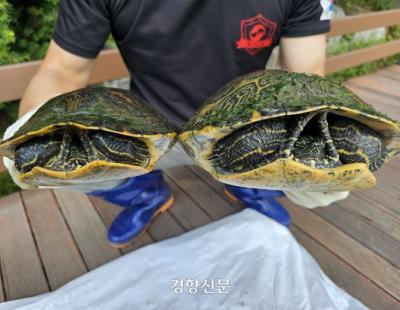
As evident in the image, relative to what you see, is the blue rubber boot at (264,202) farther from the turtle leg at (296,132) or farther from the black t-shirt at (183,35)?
the turtle leg at (296,132)

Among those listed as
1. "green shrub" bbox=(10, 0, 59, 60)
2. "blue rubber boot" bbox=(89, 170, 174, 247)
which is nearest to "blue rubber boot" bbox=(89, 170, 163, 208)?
"blue rubber boot" bbox=(89, 170, 174, 247)

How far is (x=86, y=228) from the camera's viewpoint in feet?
7.38

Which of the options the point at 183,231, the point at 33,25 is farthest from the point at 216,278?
the point at 33,25

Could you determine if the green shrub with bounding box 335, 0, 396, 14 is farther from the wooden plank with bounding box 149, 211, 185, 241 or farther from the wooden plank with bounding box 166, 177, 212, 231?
the wooden plank with bounding box 149, 211, 185, 241

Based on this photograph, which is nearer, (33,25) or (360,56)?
(33,25)

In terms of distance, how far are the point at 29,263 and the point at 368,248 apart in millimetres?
1957

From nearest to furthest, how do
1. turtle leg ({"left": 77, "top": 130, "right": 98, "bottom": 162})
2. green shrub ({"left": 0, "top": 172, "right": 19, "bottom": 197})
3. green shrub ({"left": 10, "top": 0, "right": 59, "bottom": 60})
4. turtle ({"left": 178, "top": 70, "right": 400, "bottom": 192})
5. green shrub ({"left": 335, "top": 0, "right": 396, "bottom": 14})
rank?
turtle ({"left": 178, "top": 70, "right": 400, "bottom": 192}), turtle leg ({"left": 77, "top": 130, "right": 98, "bottom": 162}), green shrub ({"left": 0, "top": 172, "right": 19, "bottom": 197}), green shrub ({"left": 10, "top": 0, "right": 59, "bottom": 60}), green shrub ({"left": 335, "top": 0, "right": 396, "bottom": 14})

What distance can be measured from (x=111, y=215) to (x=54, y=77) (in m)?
1.01

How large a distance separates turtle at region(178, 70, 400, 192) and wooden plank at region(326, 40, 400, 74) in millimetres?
3616

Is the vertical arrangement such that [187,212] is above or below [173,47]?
below

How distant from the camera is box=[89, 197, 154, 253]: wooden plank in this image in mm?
2130

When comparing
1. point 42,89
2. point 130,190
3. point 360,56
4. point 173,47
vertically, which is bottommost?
point 130,190

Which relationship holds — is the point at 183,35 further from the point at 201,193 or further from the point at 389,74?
the point at 389,74

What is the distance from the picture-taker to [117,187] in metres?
2.07
